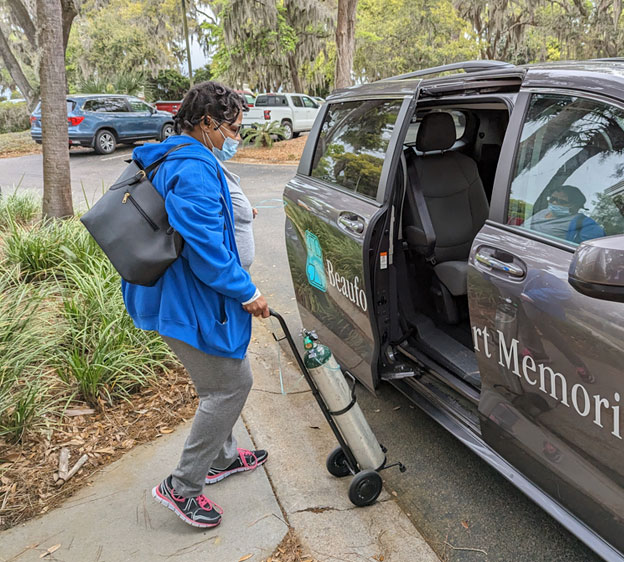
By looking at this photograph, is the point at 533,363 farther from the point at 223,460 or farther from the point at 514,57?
the point at 514,57

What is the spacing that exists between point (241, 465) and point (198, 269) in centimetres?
122

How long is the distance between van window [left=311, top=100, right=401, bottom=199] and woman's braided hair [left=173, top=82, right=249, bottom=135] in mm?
990

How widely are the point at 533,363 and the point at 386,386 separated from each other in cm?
172

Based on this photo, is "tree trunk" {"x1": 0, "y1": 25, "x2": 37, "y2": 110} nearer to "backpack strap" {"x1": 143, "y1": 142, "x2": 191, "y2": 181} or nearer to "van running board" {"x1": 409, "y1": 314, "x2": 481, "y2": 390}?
"van running board" {"x1": 409, "y1": 314, "x2": 481, "y2": 390}

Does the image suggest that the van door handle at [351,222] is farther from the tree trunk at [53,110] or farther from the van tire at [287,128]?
the van tire at [287,128]

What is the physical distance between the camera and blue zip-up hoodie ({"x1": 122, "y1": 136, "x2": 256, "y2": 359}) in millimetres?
2035

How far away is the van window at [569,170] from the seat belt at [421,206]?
3.50 feet

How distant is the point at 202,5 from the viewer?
100 ft

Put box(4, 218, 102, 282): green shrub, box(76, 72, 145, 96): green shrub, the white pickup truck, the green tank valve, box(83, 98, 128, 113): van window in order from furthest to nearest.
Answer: box(76, 72, 145, 96): green shrub < the white pickup truck < box(83, 98, 128, 113): van window < box(4, 218, 102, 282): green shrub < the green tank valve

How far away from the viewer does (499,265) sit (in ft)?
7.07

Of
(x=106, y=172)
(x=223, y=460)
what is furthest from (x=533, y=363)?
(x=106, y=172)

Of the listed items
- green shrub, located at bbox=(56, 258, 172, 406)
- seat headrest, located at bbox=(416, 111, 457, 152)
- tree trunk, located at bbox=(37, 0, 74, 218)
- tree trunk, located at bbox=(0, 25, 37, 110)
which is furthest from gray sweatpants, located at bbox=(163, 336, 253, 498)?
tree trunk, located at bbox=(0, 25, 37, 110)

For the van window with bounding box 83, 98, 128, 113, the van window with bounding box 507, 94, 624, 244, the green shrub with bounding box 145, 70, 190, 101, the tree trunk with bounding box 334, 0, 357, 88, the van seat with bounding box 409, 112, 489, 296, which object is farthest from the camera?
the green shrub with bounding box 145, 70, 190, 101

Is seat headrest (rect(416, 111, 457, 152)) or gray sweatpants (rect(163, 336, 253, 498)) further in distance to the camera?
seat headrest (rect(416, 111, 457, 152))
